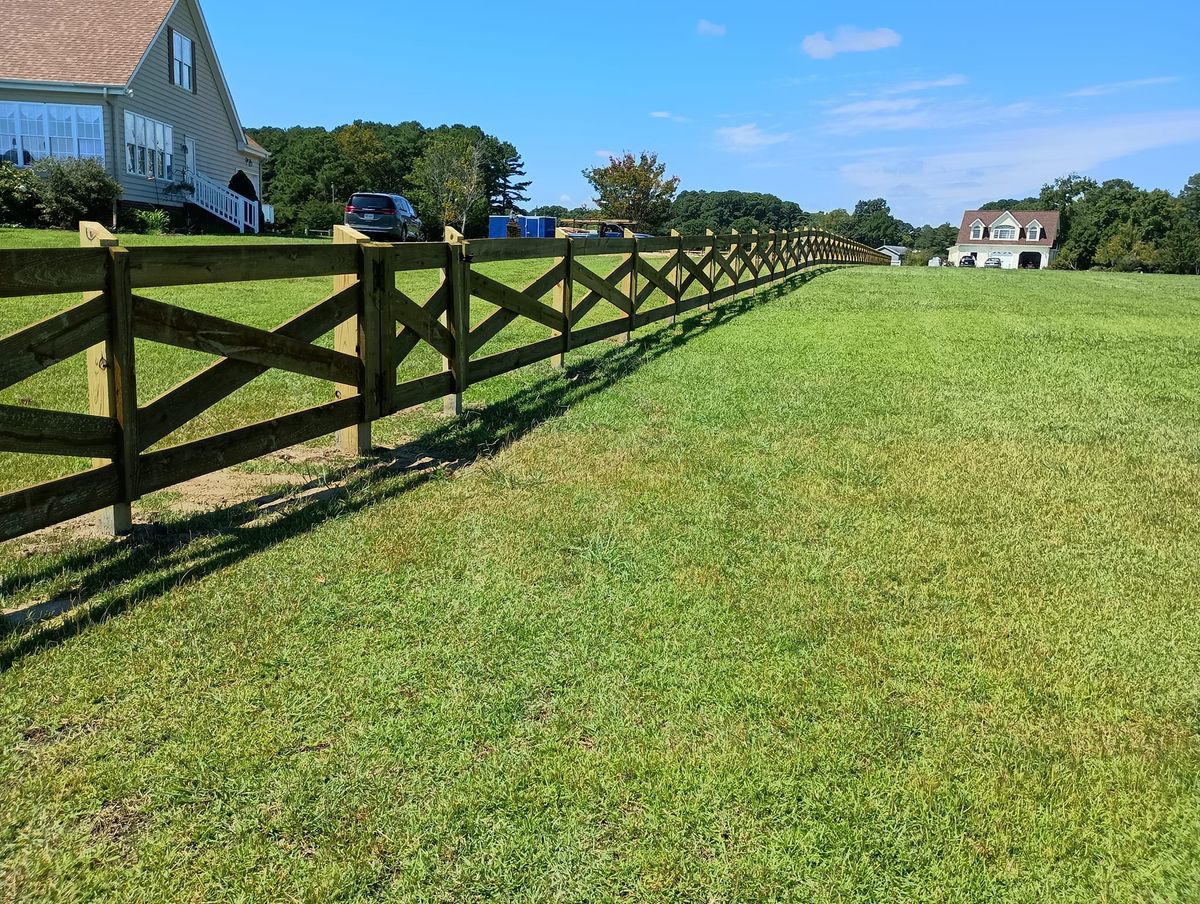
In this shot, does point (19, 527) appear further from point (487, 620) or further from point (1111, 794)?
point (1111, 794)

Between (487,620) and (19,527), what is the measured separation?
2119 mm

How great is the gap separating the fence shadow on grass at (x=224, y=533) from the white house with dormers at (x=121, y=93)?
24.6m

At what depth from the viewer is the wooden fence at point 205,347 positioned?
3914mm

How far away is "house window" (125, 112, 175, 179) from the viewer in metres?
27.4

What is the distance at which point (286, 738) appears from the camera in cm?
297

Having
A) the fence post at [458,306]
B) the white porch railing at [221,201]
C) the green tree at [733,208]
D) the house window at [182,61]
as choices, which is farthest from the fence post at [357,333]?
the green tree at [733,208]

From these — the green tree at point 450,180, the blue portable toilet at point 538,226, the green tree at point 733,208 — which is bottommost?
the blue portable toilet at point 538,226

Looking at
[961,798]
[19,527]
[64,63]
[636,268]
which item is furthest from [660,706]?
[64,63]

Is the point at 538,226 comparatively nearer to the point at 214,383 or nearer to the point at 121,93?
the point at 121,93

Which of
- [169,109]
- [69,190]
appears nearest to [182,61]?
[169,109]

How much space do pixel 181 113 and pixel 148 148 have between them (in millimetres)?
2884

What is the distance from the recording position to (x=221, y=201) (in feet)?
105

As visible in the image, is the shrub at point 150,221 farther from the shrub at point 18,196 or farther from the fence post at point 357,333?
the fence post at point 357,333

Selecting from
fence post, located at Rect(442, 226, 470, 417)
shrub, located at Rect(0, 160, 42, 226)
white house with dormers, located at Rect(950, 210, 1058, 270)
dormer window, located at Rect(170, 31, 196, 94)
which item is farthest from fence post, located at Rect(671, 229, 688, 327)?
white house with dormers, located at Rect(950, 210, 1058, 270)
